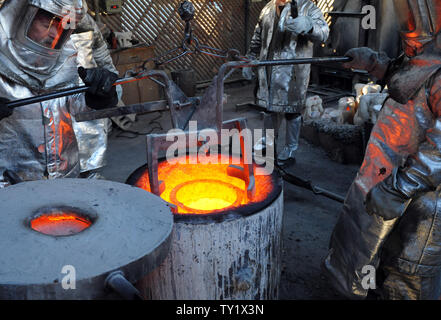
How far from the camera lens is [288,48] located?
4020 mm

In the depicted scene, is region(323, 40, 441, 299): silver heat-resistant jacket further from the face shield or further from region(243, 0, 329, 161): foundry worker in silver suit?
region(243, 0, 329, 161): foundry worker in silver suit

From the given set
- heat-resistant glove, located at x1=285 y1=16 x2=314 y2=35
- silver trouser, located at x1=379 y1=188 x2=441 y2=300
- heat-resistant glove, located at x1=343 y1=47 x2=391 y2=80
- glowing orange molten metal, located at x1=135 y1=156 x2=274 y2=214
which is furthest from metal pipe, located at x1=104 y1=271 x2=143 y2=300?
heat-resistant glove, located at x1=285 y1=16 x2=314 y2=35

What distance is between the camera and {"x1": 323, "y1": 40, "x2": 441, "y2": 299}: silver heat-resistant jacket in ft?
5.64

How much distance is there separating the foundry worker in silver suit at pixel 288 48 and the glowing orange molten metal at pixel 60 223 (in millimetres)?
2832

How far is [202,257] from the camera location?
1898 millimetres

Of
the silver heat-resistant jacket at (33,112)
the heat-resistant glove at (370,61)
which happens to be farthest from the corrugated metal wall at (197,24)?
the heat-resistant glove at (370,61)

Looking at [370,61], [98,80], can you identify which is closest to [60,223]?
[98,80]

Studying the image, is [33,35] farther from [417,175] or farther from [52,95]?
[417,175]

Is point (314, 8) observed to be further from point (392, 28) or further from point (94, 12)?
point (94, 12)

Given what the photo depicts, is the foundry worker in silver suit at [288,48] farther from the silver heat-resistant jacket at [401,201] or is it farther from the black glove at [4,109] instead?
the black glove at [4,109]

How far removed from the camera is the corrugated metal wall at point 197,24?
23.8 feet

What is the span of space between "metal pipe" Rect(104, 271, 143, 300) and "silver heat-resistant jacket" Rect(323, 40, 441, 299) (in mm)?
1111

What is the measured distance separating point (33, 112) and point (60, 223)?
999 mm
